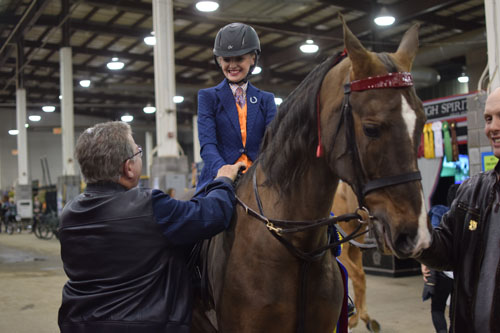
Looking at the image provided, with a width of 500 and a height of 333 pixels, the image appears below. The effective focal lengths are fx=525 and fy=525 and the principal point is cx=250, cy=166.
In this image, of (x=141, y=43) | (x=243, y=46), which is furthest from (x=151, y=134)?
(x=243, y=46)

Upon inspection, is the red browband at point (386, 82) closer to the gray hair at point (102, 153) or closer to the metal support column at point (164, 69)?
the gray hair at point (102, 153)

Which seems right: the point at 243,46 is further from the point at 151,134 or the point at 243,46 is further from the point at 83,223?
the point at 151,134

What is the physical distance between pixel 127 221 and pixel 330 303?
2.73 ft

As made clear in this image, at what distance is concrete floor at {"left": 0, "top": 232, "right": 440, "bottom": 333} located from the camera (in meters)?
5.55

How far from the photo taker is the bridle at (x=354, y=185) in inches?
64.4

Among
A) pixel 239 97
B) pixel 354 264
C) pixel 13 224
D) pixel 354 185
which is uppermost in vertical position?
pixel 239 97

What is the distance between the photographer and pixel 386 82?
1653 mm

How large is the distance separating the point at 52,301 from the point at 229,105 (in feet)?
18.3

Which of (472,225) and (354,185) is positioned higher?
(354,185)

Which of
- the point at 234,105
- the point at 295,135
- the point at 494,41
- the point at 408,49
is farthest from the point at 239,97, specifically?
the point at 494,41

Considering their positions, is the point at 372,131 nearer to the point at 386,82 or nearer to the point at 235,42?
the point at 386,82

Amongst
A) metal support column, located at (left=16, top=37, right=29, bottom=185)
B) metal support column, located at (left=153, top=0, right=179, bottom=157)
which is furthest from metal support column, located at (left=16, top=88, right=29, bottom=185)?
metal support column, located at (left=153, top=0, right=179, bottom=157)

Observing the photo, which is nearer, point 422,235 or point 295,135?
point 422,235

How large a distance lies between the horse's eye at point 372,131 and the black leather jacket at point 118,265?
662 millimetres
